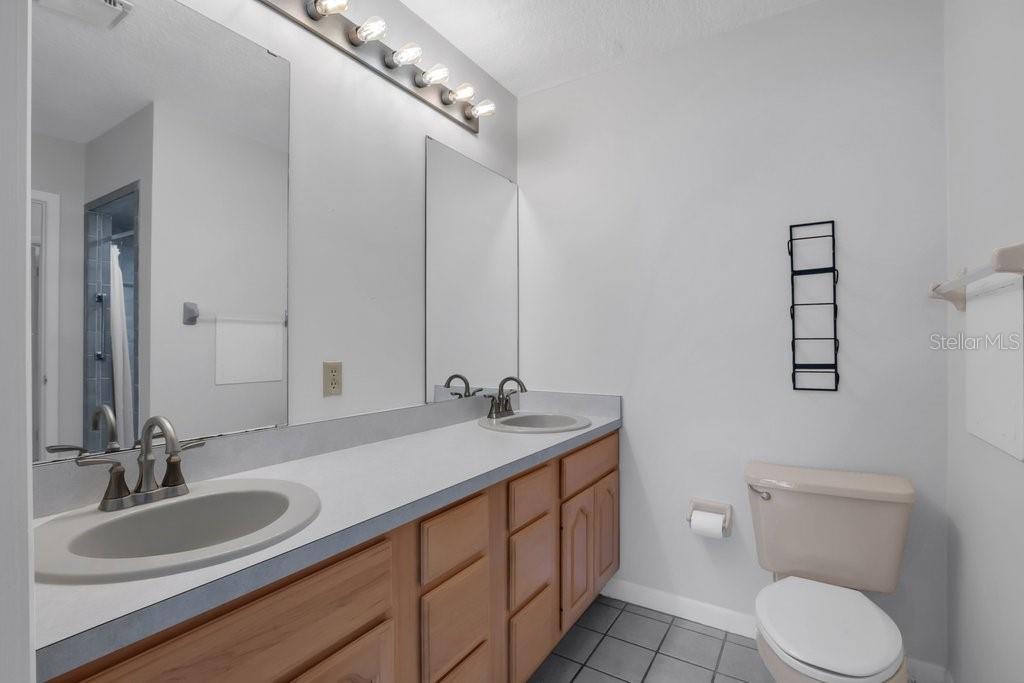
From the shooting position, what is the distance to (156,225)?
3.82 feet

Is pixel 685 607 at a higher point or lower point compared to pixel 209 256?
lower

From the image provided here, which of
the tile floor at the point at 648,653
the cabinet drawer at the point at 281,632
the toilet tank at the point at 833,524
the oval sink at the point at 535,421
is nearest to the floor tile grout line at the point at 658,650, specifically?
the tile floor at the point at 648,653

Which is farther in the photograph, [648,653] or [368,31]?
[648,653]

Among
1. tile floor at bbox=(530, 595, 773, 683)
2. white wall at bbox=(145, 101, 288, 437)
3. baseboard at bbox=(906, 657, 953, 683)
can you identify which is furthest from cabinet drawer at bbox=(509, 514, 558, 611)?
baseboard at bbox=(906, 657, 953, 683)

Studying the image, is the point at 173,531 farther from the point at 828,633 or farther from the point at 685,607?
the point at 685,607

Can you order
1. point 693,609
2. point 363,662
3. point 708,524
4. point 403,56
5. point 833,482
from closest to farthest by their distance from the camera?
point 363,662, point 833,482, point 403,56, point 708,524, point 693,609

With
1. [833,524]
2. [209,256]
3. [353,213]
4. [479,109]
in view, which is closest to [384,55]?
[479,109]

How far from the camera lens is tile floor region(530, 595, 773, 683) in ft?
5.58

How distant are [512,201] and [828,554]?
6.49ft

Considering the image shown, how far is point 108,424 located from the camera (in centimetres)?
109

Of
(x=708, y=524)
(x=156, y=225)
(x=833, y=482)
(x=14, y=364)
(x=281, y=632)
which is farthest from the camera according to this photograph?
(x=708, y=524)

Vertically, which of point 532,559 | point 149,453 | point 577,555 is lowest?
point 577,555

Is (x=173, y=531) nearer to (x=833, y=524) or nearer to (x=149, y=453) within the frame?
(x=149, y=453)

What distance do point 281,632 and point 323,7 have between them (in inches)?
66.2
